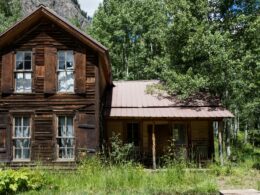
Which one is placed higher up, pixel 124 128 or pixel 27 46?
pixel 27 46

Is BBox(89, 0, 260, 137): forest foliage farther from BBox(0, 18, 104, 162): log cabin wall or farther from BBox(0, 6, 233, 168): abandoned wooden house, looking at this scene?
BBox(0, 18, 104, 162): log cabin wall

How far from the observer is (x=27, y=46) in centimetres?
1852

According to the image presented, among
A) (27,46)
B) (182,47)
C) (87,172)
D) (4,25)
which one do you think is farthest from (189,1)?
(4,25)

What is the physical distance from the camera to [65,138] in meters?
18.0

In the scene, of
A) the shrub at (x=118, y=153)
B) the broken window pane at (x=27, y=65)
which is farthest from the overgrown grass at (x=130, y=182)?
the broken window pane at (x=27, y=65)

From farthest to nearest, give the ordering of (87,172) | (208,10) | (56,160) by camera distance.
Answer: (208,10) → (56,160) → (87,172)

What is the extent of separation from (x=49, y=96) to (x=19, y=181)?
7326 mm

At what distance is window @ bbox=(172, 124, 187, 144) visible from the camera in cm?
2166

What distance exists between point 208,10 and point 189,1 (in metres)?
1.28

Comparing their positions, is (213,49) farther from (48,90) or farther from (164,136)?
(48,90)

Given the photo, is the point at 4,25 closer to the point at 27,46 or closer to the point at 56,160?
the point at 27,46

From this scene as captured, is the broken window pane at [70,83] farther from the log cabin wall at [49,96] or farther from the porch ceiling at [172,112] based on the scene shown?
the porch ceiling at [172,112]

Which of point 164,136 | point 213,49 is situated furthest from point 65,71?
point 213,49

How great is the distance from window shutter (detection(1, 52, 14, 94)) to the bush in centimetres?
738
